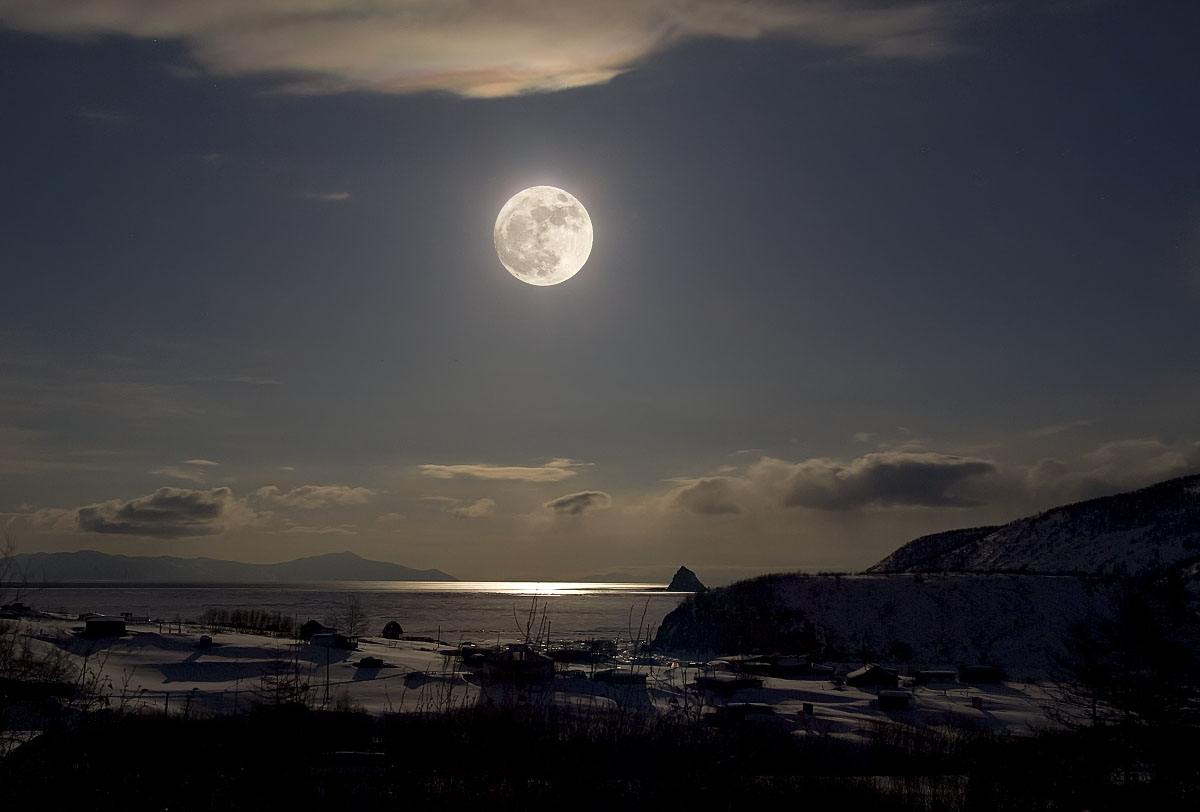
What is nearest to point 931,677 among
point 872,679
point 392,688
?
point 872,679

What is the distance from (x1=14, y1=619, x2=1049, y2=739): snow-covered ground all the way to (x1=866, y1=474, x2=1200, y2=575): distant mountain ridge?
6530 cm

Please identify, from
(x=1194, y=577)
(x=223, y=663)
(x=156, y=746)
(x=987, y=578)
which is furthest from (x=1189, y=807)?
(x=1194, y=577)

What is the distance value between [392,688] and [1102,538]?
120603 millimetres

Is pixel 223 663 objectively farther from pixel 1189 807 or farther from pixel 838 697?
pixel 1189 807

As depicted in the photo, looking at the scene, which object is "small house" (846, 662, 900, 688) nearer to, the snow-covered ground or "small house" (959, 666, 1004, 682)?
the snow-covered ground

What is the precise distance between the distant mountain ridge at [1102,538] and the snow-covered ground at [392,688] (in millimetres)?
65296

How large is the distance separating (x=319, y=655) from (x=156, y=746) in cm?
2529

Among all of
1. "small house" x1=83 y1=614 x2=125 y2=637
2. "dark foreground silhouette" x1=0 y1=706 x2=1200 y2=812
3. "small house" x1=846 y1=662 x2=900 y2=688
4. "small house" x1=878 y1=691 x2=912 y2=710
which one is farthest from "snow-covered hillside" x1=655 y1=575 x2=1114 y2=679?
"dark foreground silhouette" x1=0 y1=706 x2=1200 y2=812

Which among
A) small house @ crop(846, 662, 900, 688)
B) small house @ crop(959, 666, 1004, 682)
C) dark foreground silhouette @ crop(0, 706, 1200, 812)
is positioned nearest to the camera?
dark foreground silhouette @ crop(0, 706, 1200, 812)

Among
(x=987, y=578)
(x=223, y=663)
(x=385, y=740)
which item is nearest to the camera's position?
(x=385, y=740)

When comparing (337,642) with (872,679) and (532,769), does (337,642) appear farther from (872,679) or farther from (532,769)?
(532,769)

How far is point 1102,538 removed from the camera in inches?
5148

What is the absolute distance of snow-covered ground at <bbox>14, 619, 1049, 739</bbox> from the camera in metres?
34.4

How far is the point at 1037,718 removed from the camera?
4141 centimetres
